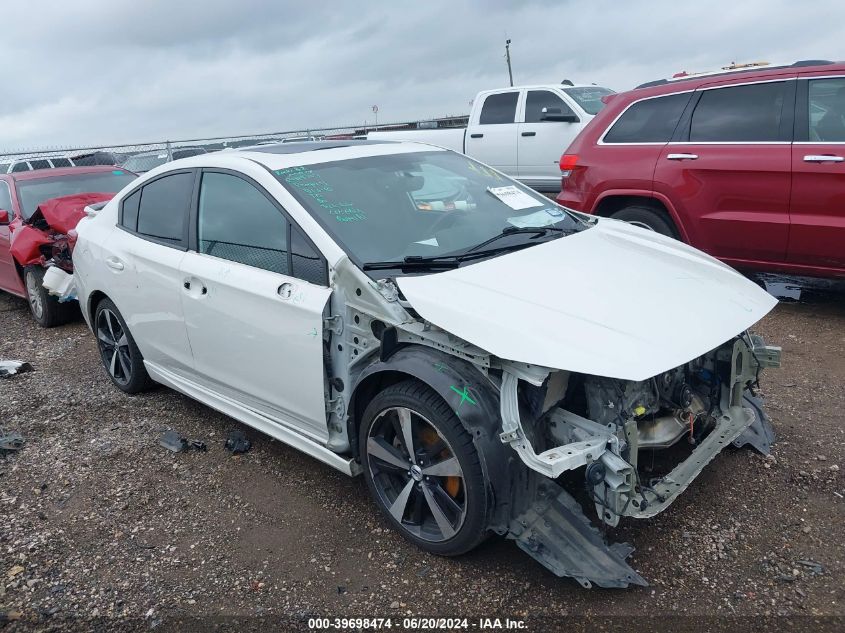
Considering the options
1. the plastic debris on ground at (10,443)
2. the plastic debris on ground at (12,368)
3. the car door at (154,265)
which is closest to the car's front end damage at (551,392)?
the car door at (154,265)

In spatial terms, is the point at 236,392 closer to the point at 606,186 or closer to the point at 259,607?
the point at 259,607

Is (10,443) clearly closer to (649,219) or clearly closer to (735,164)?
(649,219)

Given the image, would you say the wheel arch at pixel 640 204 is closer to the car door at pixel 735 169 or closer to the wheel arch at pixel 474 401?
the car door at pixel 735 169

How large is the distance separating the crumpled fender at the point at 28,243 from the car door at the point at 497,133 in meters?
6.15

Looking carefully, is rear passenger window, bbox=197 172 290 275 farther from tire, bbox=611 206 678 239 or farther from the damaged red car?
tire, bbox=611 206 678 239

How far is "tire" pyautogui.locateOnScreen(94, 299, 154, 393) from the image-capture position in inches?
186

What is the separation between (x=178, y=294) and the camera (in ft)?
12.7

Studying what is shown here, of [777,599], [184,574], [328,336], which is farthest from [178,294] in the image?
[777,599]

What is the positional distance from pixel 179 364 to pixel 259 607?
1825 millimetres

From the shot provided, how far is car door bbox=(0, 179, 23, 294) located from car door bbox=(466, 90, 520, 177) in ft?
20.6

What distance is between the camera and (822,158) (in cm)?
508

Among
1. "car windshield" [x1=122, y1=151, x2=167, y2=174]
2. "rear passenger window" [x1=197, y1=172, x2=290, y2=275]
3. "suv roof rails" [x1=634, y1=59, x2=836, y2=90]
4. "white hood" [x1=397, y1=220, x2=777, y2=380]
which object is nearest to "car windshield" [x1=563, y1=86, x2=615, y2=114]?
"suv roof rails" [x1=634, y1=59, x2=836, y2=90]

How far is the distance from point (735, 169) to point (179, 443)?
4.63m

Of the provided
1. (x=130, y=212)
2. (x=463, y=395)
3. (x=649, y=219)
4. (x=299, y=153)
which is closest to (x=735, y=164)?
(x=649, y=219)
